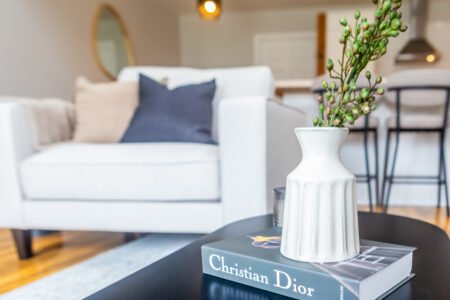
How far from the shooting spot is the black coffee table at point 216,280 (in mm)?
464

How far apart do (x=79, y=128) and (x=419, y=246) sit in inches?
64.9

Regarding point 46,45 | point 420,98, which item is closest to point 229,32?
point 46,45

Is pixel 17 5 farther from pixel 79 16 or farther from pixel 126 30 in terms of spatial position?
Result: pixel 126 30

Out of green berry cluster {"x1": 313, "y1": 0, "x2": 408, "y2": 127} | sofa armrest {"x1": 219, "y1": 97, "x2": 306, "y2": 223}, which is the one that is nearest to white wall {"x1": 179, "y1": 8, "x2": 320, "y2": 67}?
sofa armrest {"x1": 219, "y1": 97, "x2": 306, "y2": 223}

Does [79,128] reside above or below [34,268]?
above

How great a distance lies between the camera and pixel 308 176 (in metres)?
0.48

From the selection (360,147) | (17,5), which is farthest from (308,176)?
(17,5)

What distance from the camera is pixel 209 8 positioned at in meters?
2.89

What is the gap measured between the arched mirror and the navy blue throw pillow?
2.38 m

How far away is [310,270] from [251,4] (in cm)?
557

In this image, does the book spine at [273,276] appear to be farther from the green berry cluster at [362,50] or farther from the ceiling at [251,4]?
the ceiling at [251,4]

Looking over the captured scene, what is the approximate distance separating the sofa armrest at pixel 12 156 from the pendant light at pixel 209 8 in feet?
5.92

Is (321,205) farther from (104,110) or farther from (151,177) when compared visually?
(104,110)

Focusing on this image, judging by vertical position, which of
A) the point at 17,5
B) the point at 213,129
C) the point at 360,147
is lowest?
the point at 360,147
